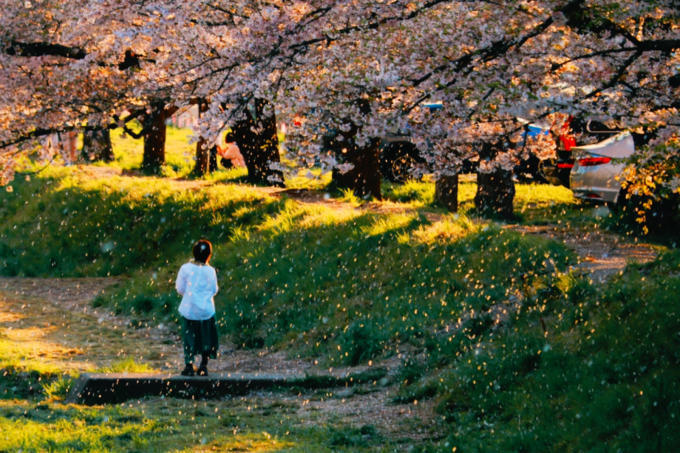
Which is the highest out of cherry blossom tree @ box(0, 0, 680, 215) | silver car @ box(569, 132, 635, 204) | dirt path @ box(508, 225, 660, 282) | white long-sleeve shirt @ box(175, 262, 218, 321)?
cherry blossom tree @ box(0, 0, 680, 215)

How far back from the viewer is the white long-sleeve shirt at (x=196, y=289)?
11141 mm

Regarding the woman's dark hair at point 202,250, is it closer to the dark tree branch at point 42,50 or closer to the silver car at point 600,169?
the silver car at point 600,169

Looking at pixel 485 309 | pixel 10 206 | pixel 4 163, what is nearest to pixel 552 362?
pixel 485 309

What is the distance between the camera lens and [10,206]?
984 inches

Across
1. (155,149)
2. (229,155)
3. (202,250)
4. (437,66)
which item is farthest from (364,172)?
(437,66)

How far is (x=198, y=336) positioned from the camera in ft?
37.2

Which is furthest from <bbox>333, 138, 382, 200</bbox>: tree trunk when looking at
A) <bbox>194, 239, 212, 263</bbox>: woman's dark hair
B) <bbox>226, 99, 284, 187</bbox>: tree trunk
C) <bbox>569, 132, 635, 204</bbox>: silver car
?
Result: <bbox>194, 239, 212, 263</bbox>: woman's dark hair

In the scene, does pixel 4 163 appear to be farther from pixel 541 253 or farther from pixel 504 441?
pixel 504 441

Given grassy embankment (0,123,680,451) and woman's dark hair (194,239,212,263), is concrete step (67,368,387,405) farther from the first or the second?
woman's dark hair (194,239,212,263)

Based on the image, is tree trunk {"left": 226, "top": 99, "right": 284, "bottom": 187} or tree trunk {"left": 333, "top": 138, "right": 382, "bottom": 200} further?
tree trunk {"left": 226, "top": 99, "right": 284, "bottom": 187}

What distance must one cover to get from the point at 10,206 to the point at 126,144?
45.5 feet

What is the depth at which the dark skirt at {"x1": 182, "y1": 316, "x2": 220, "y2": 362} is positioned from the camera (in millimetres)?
11273

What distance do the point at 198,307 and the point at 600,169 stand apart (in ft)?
29.2

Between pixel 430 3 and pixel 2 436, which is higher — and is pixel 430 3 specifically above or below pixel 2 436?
above
